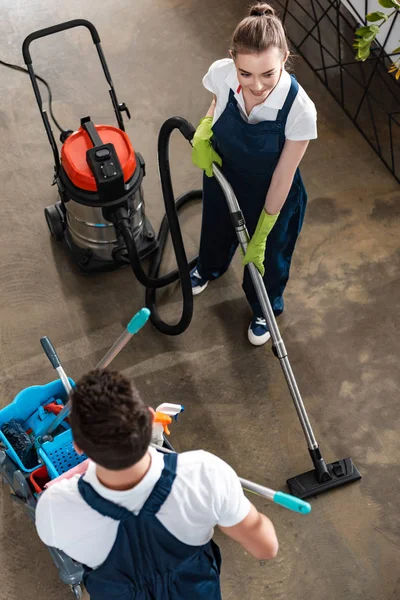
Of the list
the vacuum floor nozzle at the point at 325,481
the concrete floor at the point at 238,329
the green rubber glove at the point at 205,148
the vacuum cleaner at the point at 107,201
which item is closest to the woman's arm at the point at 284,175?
the green rubber glove at the point at 205,148

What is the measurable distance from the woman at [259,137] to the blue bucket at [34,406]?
733 millimetres

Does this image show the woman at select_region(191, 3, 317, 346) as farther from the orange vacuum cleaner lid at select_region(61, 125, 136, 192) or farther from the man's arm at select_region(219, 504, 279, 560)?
the man's arm at select_region(219, 504, 279, 560)

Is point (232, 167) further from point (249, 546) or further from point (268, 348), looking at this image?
point (249, 546)

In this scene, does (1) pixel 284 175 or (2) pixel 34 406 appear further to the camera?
(2) pixel 34 406

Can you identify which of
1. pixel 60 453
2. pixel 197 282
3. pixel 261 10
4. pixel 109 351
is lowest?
pixel 197 282

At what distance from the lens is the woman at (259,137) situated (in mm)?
2021

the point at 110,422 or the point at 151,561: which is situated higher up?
the point at 110,422

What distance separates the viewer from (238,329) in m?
2.93

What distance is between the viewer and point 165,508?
1442 mm

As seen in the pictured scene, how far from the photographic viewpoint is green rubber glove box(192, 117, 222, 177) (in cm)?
231

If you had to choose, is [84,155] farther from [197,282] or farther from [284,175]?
[284,175]

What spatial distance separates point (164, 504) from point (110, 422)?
0.80ft

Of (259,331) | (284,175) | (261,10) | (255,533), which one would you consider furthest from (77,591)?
(261,10)

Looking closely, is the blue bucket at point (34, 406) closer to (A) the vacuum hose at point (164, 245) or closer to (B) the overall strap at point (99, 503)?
(A) the vacuum hose at point (164, 245)
